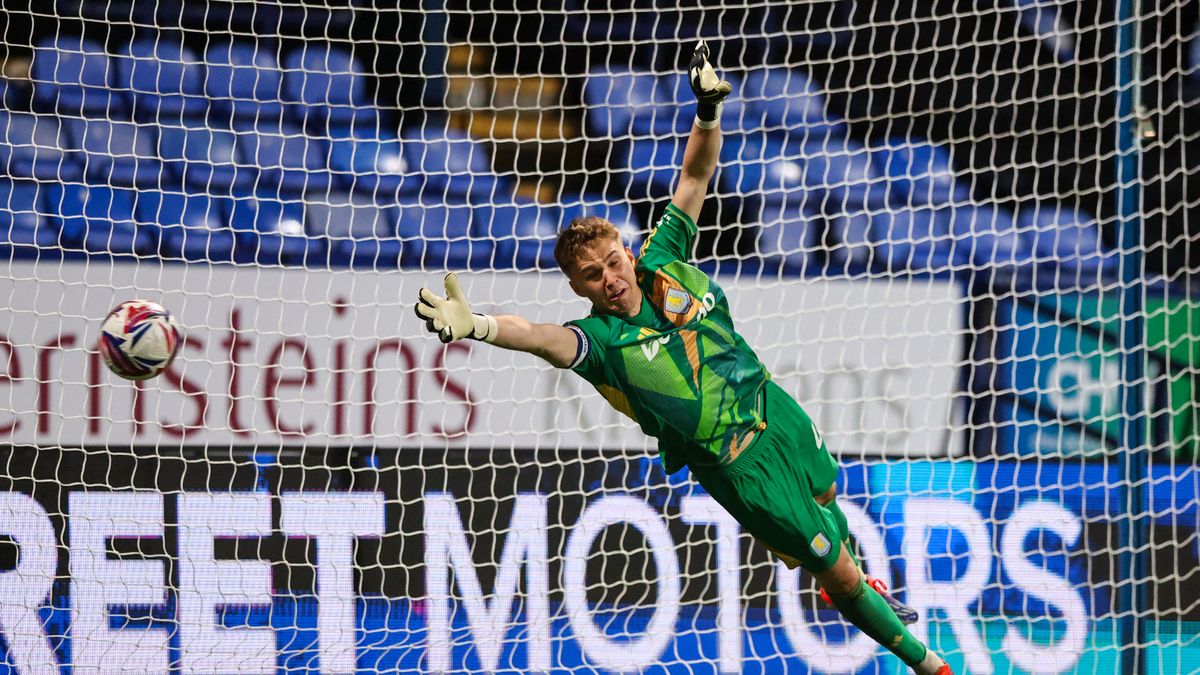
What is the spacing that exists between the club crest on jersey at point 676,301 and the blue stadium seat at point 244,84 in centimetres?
278

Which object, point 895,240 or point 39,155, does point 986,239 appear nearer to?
point 895,240

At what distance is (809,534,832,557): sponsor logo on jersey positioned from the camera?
3.45m

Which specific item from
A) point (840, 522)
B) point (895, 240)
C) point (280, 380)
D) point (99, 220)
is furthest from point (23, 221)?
point (895, 240)

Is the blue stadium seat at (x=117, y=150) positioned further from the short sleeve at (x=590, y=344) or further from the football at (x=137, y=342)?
the short sleeve at (x=590, y=344)

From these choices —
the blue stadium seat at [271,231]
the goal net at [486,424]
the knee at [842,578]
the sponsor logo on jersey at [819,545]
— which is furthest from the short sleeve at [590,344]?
the blue stadium seat at [271,231]

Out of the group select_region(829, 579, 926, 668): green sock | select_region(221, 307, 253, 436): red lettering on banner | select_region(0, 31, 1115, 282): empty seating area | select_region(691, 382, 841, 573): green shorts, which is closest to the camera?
select_region(691, 382, 841, 573): green shorts

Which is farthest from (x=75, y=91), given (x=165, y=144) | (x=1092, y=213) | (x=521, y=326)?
(x=1092, y=213)

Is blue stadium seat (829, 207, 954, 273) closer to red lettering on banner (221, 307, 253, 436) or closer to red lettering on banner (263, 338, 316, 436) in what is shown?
red lettering on banner (263, 338, 316, 436)

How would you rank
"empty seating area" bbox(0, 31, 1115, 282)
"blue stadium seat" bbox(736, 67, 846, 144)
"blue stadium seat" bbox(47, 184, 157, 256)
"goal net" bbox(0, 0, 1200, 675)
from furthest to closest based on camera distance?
"blue stadium seat" bbox(736, 67, 846, 144)
"empty seating area" bbox(0, 31, 1115, 282)
"blue stadium seat" bbox(47, 184, 157, 256)
"goal net" bbox(0, 0, 1200, 675)

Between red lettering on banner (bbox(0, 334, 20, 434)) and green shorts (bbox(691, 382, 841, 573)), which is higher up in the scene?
red lettering on banner (bbox(0, 334, 20, 434))

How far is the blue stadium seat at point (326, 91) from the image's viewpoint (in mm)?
5609

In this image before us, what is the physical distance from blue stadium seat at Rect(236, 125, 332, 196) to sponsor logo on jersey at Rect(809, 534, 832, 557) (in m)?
2.86

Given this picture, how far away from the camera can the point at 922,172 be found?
582 centimetres

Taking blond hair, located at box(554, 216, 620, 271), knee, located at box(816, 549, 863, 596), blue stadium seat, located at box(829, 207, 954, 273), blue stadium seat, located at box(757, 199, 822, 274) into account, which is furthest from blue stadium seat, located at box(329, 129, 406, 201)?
knee, located at box(816, 549, 863, 596)
